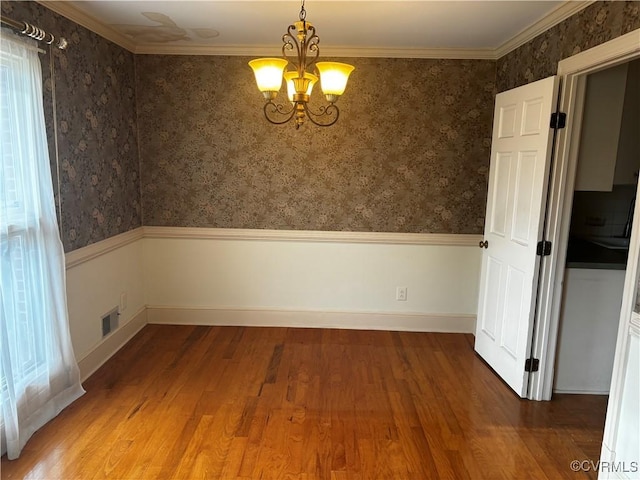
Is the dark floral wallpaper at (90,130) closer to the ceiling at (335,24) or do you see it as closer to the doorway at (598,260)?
the ceiling at (335,24)

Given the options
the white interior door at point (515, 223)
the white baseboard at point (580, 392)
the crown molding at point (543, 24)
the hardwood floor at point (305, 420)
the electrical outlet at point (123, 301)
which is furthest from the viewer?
the electrical outlet at point (123, 301)

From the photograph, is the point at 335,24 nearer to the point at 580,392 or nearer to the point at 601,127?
the point at 601,127

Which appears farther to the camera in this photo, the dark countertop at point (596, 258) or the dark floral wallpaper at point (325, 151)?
the dark floral wallpaper at point (325, 151)

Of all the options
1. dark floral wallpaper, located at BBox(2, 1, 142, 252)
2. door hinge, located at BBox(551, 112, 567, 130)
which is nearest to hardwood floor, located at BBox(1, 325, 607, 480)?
dark floral wallpaper, located at BBox(2, 1, 142, 252)

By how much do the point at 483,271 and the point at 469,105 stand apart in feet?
4.61

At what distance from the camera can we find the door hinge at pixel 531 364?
2.87 m

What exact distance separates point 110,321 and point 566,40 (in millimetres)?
3671

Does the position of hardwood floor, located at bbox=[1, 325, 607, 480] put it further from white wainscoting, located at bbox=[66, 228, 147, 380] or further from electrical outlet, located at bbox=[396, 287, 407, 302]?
electrical outlet, located at bbox=[396, 287, 407, 302]

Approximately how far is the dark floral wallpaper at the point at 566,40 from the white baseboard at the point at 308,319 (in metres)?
2.09

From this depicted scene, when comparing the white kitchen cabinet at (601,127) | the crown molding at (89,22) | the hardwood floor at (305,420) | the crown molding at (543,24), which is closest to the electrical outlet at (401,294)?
the hardwood floor at (305,420)

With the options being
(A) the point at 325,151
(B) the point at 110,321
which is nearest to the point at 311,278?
(A) the point at 325,151

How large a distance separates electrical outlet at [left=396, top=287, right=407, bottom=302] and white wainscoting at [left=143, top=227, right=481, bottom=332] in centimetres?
3

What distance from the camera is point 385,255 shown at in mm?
3945

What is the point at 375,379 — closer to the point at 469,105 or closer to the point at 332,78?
the point at 332,78
